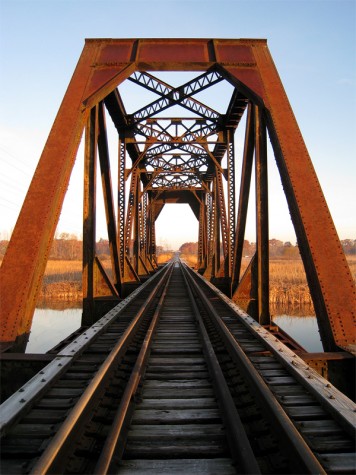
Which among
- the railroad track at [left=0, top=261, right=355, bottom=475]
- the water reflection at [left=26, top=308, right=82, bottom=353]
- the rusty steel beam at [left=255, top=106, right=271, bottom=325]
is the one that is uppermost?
the rusty steel beam at [left=255, top=106, right=271, bottom=325]

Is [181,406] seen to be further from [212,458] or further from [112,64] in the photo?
[112,64]

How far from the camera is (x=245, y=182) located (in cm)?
855

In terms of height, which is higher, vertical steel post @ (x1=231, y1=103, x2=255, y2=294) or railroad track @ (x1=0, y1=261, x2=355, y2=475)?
vertical steel post @ (x1=231, y1=103, x2=255, y2=294)

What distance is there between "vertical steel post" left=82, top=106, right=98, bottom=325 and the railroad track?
344 cm

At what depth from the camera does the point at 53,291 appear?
21.0m

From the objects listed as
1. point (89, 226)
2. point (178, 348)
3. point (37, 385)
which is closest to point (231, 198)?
point (89, 226)

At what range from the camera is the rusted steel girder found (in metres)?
4.61

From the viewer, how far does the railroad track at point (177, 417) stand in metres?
2.16

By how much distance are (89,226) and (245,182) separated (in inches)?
153

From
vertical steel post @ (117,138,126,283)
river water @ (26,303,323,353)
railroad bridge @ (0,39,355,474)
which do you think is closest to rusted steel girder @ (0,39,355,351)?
railroad bridge @ (0,39,355,474)

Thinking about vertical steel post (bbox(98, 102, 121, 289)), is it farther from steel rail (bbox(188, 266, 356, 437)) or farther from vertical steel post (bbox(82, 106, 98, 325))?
steel rail (bbox(188, 266, 356, 437))

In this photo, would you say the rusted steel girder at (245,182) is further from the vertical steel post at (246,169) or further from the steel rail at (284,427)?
the steel rail at (284,427)

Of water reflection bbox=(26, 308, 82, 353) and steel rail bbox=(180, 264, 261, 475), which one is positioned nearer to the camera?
steel rail bbox=(180, 264, 261, 475)

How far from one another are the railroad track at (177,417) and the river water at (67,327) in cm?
943
